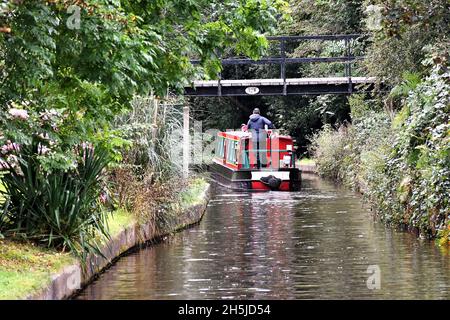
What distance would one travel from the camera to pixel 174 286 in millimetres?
13344

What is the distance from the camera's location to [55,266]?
1224cm

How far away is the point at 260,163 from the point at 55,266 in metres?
21.8

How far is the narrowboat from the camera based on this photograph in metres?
32.1

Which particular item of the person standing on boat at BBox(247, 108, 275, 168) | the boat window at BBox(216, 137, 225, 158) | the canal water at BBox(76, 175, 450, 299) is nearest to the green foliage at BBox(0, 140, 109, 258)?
the canal water at BBox(76, 175, 450, 299)

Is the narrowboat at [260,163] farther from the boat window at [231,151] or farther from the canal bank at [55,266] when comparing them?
the canal bank at [55,266]

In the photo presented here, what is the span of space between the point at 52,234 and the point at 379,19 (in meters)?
8.59

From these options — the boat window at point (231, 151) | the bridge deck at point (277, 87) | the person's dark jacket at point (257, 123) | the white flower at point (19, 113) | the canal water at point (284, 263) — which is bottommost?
the canal water at point (284, 263)

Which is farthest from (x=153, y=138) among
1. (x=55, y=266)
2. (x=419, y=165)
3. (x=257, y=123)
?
(x=257, y=123)

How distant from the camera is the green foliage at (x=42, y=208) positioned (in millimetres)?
13477

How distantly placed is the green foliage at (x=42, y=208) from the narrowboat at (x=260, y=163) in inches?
720

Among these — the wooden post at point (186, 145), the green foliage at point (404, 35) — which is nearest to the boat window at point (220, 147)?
the green foliage at point (404, 35)

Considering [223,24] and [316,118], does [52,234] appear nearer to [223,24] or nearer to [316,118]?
[223,24]

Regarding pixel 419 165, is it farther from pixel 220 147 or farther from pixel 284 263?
pixel 220 147

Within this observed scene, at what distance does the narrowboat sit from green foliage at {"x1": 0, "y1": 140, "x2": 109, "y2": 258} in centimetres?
1828
